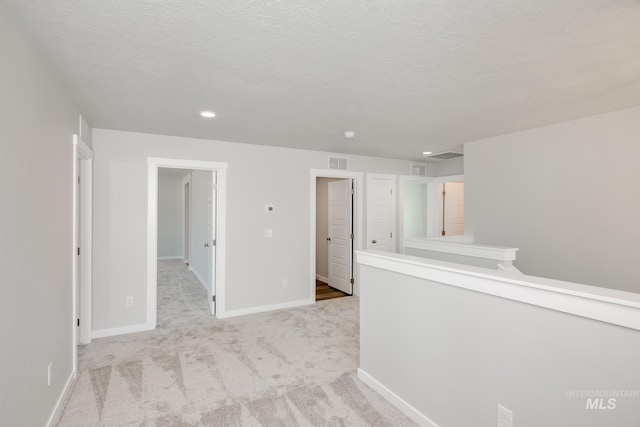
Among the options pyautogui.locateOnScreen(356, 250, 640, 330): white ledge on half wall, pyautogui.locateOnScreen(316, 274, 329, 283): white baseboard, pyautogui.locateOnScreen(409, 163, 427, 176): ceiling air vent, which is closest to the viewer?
pyautogui.locateOnScreen(356, 250, 640, 330): white ledge on half wall

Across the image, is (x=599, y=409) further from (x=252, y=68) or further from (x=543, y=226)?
(x=543, y=226)

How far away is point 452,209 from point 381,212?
1674mm

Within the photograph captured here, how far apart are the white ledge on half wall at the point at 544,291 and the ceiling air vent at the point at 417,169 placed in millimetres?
4018

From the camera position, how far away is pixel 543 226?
3.66 metres

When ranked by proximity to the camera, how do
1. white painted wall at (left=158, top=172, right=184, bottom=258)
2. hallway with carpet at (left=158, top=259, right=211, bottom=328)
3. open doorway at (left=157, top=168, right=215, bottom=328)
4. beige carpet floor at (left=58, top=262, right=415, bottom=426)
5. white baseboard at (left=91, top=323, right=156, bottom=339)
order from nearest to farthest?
beige carpet floor at (left=58, top=262, right=415, bottom=426), white baseboard at (left=91, top=323, right=156, bottom=339), hallway with carpet at (left=158, top=259, right=211, bottom=328), open doorway at (left=157, top=168, right=215, bottom=328), white painted wall at (left=158, top=172, right=184, bottom=258)

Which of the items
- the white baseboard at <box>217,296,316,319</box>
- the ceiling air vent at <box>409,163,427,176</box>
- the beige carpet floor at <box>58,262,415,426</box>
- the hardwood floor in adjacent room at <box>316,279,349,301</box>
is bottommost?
the hardwood floor in adjacent room at <box>316,279,349,301</box>

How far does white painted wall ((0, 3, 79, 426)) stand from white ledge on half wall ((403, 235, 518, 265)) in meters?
3.54

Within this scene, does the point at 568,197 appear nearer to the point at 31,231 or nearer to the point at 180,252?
the point at 31,231

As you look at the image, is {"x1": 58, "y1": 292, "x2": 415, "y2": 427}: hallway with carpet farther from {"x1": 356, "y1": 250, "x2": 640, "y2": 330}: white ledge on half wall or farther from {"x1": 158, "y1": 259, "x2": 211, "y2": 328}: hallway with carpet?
{"x1": 356, "y1": 250, "x2": 640, "y2": 330}: white ledge on half wall

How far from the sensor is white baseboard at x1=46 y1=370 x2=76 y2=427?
6.82 ft

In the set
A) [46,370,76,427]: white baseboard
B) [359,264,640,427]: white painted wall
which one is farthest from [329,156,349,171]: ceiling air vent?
[46,370,76,427]: white baseboard

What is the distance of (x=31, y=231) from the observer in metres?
1.79

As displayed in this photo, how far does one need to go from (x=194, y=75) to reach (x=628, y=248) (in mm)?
4106

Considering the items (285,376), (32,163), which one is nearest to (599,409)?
(285,376)
